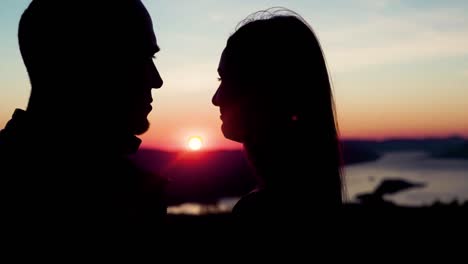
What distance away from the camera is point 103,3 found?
2916 millimetres

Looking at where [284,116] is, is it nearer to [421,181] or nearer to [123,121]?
[123,121]

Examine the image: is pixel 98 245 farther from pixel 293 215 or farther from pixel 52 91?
pixel 293 215

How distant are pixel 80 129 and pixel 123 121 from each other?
1.28 feet

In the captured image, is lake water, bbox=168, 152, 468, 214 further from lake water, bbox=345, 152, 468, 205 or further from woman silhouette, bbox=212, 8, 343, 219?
woman silhouette, bbox=212, 8, 343, 219

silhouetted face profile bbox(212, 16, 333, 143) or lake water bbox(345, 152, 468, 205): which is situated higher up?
lake water bbox(345, 152, 468, 205)

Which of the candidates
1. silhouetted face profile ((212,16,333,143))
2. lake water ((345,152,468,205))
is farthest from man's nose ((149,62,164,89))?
lake water ((345,152,468,205))

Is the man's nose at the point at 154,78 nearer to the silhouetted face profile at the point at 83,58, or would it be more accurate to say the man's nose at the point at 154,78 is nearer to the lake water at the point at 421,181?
the silhouetted face profile at the point at 83,58

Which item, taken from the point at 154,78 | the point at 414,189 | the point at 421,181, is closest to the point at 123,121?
the point at 154,78

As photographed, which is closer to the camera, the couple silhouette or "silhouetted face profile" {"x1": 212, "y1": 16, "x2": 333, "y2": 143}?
the couple silhouette

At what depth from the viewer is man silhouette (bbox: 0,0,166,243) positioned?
7.87 feet

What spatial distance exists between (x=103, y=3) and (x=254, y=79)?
53.4 inches

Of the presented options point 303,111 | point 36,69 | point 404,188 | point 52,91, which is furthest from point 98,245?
point 404,188

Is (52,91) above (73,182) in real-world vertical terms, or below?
above

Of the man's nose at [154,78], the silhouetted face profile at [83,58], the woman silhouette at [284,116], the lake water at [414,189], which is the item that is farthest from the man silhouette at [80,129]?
the lake water at [414,189]
